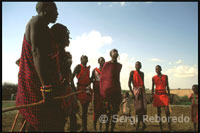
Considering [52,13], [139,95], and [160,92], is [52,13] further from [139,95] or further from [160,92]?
[160,92]

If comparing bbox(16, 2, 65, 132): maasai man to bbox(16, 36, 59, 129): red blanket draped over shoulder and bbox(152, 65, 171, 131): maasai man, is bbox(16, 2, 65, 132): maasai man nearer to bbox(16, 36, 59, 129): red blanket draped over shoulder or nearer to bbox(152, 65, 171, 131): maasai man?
bbox(16, 36, 59, 129): red blanket draped over shoulder

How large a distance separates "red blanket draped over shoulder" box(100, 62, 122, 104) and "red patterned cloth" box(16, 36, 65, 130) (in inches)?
117

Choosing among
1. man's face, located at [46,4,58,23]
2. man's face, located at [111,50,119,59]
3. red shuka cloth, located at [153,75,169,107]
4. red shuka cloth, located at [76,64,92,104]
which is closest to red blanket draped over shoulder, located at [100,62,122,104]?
man's face, located at [111,50,119,59]

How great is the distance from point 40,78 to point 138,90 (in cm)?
502

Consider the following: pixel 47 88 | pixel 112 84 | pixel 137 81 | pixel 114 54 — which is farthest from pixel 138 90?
pixel 47 88

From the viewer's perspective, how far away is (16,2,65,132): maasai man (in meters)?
1.61

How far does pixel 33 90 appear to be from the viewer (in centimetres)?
172

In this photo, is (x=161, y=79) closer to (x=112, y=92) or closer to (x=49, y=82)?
(x=112, y=92)

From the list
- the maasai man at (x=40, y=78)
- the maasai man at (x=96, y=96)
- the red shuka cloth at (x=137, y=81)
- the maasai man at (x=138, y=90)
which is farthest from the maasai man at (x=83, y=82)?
the maasai man at (x=40, y=78)

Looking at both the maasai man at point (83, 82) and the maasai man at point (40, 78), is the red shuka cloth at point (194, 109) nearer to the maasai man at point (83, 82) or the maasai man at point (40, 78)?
the maasai man at point (83, 82)

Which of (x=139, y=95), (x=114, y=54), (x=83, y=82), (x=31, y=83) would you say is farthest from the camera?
(x=139, y=95)

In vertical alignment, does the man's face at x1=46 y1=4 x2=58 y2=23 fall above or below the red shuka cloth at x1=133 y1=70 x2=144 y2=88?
above

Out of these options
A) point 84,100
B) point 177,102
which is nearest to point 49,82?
point 84,100

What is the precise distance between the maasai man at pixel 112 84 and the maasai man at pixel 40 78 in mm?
2919
